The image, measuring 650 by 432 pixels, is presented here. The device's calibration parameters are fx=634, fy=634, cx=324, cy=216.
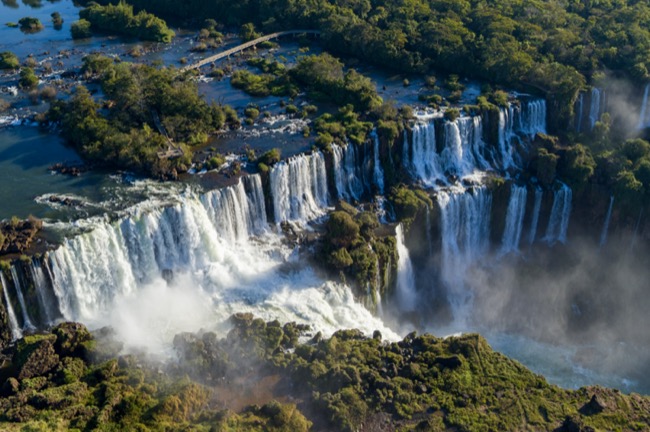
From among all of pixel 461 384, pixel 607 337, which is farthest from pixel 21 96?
pixel 607 337

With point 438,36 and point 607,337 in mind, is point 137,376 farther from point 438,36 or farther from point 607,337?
point 438,36

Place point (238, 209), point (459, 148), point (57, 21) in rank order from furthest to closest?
1. point (57, 21)
2. point (459, 148)
3. point (238, 209)

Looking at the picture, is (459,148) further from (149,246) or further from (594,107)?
(149,246)

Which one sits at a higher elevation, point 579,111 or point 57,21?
point 57,21

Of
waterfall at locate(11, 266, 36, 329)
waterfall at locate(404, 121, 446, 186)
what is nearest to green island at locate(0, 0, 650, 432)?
waterfall at locate(11, 266, 36, 329)

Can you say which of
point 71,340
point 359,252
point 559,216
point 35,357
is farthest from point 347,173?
point 35,357

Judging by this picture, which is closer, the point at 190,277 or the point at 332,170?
the point at 190,277

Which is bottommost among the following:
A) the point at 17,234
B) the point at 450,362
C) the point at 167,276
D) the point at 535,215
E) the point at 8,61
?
the point at 450,362
